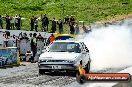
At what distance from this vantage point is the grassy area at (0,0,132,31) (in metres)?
59.0

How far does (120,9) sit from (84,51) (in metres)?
46.6

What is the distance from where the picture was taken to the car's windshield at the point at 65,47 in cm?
1808

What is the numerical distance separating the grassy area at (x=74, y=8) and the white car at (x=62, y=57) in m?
37.9

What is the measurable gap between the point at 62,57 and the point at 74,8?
4700cm

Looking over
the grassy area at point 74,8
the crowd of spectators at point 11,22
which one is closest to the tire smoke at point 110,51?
the crowd of spectators at point 11,22

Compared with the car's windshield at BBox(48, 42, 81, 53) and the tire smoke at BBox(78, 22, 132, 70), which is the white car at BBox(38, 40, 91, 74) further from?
the tire smoke at BBox(78, 22, 132, 70)

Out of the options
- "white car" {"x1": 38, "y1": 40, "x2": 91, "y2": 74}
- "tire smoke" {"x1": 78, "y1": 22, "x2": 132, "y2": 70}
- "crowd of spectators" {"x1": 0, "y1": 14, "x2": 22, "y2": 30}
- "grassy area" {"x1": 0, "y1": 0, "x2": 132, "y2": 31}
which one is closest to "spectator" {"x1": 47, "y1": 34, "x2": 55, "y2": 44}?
"tire smoke" {"x1": 78, "y1": 22, "x2": 132, "y2": 70}

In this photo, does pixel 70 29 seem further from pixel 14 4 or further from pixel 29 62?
pixel 14 4

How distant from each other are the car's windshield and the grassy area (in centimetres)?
3777

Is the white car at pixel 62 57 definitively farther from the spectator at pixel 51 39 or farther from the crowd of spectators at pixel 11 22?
the crowd of spectators at pixel 11 22

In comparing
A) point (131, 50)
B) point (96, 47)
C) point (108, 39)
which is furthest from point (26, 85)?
point (108, 39)

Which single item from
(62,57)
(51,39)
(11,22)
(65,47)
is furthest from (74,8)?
(62,57)

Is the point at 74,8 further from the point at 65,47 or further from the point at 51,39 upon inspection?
the point at 65,47

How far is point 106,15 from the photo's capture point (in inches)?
2416
